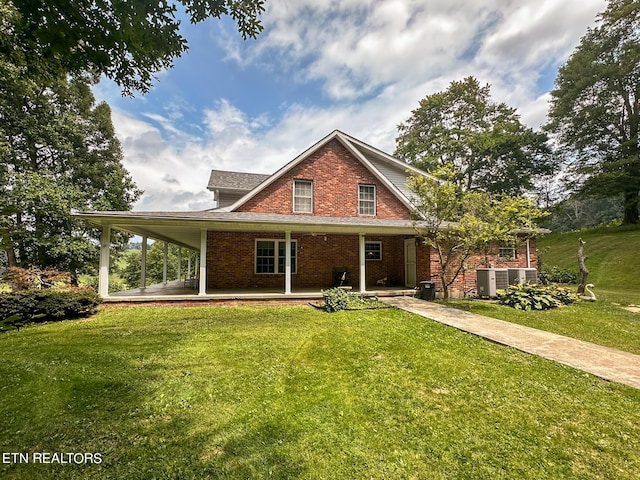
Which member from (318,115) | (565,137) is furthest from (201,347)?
(565,137)

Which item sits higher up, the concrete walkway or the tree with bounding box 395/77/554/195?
the tree with bounding box 395/77/554/195

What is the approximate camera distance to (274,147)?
68.1 ft

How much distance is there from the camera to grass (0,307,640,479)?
276cm

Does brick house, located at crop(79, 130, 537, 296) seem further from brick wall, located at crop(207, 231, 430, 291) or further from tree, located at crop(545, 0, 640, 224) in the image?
tree, located at crop(545, 0, 640, 224)

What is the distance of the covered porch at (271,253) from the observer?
9836 mm

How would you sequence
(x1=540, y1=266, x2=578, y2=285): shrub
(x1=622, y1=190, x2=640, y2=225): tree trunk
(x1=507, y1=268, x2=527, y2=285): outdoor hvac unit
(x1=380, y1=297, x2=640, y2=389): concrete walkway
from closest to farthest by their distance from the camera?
(x1=380, y1=297, x2=640, y2=389): concrete walkway → (x1=507, y1=268, x2=527, y2=285): outdoor hvac unit → (x1=540, y1=266, x2=578, y2=285): shrub → (x1=622, y1=190, x2=640, y2=225): tree trunk

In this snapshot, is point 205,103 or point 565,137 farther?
point 565,137

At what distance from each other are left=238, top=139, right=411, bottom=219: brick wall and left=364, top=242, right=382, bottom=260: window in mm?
1415

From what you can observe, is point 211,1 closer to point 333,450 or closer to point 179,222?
point 333,450

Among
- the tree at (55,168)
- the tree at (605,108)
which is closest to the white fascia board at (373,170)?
the tree at (55,168)

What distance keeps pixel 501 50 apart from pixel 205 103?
14.1m

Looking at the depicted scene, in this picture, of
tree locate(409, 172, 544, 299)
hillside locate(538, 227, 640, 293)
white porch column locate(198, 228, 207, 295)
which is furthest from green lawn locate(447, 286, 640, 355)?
white porch column locate(198, 228, 207, 295)

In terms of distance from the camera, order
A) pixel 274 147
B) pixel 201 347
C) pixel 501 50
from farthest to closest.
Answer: pixel 274 147, pixel 501 50, pixel 201 347

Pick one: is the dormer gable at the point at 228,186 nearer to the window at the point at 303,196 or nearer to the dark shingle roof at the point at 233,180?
the dark shingle roof at the point at 233,180
